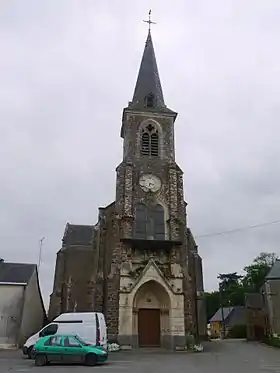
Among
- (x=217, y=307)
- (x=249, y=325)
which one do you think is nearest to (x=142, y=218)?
(x=249, y=325)

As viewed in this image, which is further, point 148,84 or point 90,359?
point 148,84

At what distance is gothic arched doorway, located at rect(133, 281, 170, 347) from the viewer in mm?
23141

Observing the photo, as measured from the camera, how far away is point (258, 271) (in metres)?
61.8

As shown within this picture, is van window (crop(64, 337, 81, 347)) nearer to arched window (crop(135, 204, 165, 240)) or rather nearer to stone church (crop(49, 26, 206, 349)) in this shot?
stone church (crop(49, 26, 206, 349))

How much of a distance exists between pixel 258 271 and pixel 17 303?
151 feet

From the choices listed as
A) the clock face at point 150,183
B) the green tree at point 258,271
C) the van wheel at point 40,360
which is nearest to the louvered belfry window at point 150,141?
the clock face at point 150,183

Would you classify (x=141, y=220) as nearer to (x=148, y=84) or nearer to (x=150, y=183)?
(x=150, y=183)

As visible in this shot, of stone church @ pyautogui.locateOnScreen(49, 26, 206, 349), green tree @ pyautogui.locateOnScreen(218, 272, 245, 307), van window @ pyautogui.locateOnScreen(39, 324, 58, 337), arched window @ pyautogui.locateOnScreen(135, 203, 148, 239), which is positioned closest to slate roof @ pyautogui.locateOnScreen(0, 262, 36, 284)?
stone church @ pyautogui.locateOnScreen(49, 26, 206, 349)

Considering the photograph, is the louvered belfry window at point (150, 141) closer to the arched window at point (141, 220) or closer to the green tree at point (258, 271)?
the arched window at point (141, 220)

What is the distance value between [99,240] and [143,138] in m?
8.66

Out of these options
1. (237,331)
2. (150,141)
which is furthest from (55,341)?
(237,331)

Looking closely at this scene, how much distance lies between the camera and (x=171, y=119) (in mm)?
29859

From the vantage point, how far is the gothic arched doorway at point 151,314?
2314cm

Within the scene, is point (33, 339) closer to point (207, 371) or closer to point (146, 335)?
point (146, 335)
